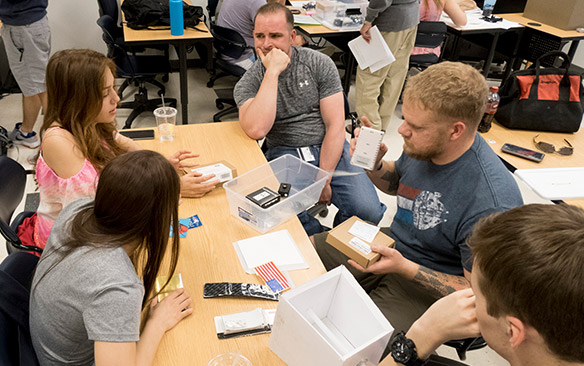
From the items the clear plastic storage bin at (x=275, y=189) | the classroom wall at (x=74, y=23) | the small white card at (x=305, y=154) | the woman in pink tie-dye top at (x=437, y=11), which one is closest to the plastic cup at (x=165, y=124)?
the clear plastic storage bin at (x=275, y=189)

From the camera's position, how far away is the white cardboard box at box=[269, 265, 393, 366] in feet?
3.41

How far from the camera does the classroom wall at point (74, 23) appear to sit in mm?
4457

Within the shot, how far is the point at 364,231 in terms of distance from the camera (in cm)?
158

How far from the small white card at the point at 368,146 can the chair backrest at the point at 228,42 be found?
6.85 feet

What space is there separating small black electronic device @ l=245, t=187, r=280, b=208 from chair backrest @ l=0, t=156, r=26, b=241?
0.88 metres

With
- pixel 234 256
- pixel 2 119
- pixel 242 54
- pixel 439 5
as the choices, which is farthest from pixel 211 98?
pixel 234 256

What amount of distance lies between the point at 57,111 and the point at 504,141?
7.34ft

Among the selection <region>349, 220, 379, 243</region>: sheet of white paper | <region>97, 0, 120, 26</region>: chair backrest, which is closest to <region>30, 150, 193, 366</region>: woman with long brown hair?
<region>349, 220, 379, 243</region>: sheet of white paper

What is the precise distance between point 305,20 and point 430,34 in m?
1.18

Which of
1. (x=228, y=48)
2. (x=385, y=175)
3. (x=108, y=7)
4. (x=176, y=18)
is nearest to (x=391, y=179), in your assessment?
(x=385, y=175)

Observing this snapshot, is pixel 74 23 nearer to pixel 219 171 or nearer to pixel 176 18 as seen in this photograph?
pixel 176 18

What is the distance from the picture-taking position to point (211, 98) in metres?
4.55

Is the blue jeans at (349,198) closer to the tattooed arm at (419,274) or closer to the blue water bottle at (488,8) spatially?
the tattooed arm at (419,274)

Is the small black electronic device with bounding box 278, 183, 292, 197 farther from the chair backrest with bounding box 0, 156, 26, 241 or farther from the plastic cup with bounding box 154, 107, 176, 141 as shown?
the chair backrest with bounding box 0, 156, 26, 241
